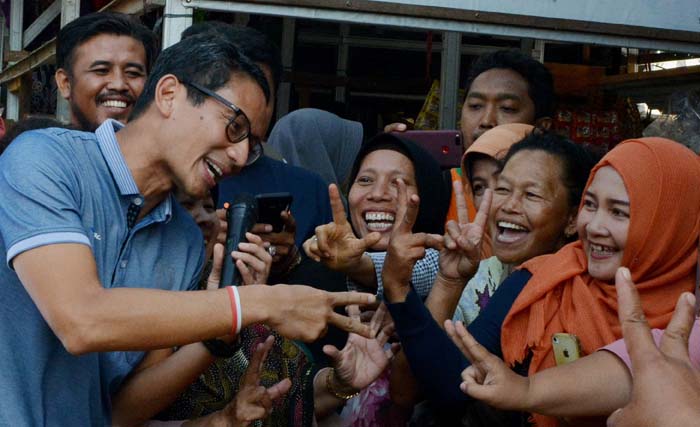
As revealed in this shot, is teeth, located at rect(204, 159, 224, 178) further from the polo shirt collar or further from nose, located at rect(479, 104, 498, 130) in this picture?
nose, located at rect(479, 104, 498, 130)

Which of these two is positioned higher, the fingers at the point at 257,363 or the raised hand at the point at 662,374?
the raised hand at the point at 662,374

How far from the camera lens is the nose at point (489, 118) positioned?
3.93 meters

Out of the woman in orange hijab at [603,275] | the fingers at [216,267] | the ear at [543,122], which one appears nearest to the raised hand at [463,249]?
the woman in orange hijab at [603,275]

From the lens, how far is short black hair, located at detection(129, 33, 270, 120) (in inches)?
96.7

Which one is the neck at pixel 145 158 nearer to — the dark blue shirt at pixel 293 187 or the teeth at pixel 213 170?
the teeth at pixel 213 170

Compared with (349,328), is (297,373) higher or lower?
lower

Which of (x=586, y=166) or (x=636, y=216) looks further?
(x=586, y=166)

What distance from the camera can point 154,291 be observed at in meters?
2.15

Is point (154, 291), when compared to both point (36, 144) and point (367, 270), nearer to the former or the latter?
point (36, 144)

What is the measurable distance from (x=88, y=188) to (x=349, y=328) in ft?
2.31

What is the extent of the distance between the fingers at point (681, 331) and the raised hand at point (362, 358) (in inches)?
40.5

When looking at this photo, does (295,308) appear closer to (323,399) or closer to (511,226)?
(323,399)

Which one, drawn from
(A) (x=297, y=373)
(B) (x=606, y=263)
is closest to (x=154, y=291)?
(A) (x=297, y=373)

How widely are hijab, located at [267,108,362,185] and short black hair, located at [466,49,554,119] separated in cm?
63
